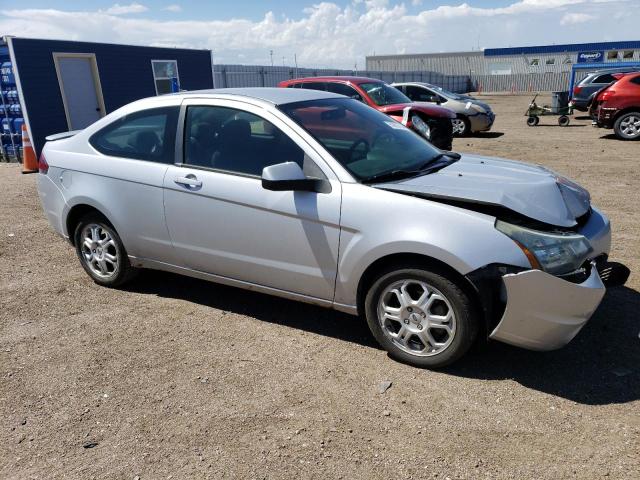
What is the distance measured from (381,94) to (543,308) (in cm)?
992

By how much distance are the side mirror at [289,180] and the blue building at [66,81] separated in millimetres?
11542

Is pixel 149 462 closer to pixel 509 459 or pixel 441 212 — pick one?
pixel 509 459

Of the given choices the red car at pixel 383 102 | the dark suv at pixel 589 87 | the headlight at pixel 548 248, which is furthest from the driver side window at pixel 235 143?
the dark suv at pixel 589 87

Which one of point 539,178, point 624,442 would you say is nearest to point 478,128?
point 539,178

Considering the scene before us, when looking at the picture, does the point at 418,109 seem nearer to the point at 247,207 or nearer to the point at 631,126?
the point at 631,126

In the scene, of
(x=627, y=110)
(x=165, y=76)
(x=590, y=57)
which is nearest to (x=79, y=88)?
(x=165, y=76)

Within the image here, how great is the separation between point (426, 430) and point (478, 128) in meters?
14.1

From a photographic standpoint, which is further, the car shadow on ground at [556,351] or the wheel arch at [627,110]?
the wheel arch at [627,110]

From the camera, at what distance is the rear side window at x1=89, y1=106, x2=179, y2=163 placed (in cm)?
409

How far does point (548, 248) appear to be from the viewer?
9.66ft

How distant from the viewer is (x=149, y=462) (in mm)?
2639

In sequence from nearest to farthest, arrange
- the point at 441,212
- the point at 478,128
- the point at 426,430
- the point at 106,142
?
the point at 426,430 → the point at 441,212 → the point at 106,142 → the point at 478,128

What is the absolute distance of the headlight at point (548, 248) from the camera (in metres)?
2.90

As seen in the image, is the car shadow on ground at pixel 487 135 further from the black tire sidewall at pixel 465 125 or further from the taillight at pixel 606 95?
the taillight at pixel 606 95
